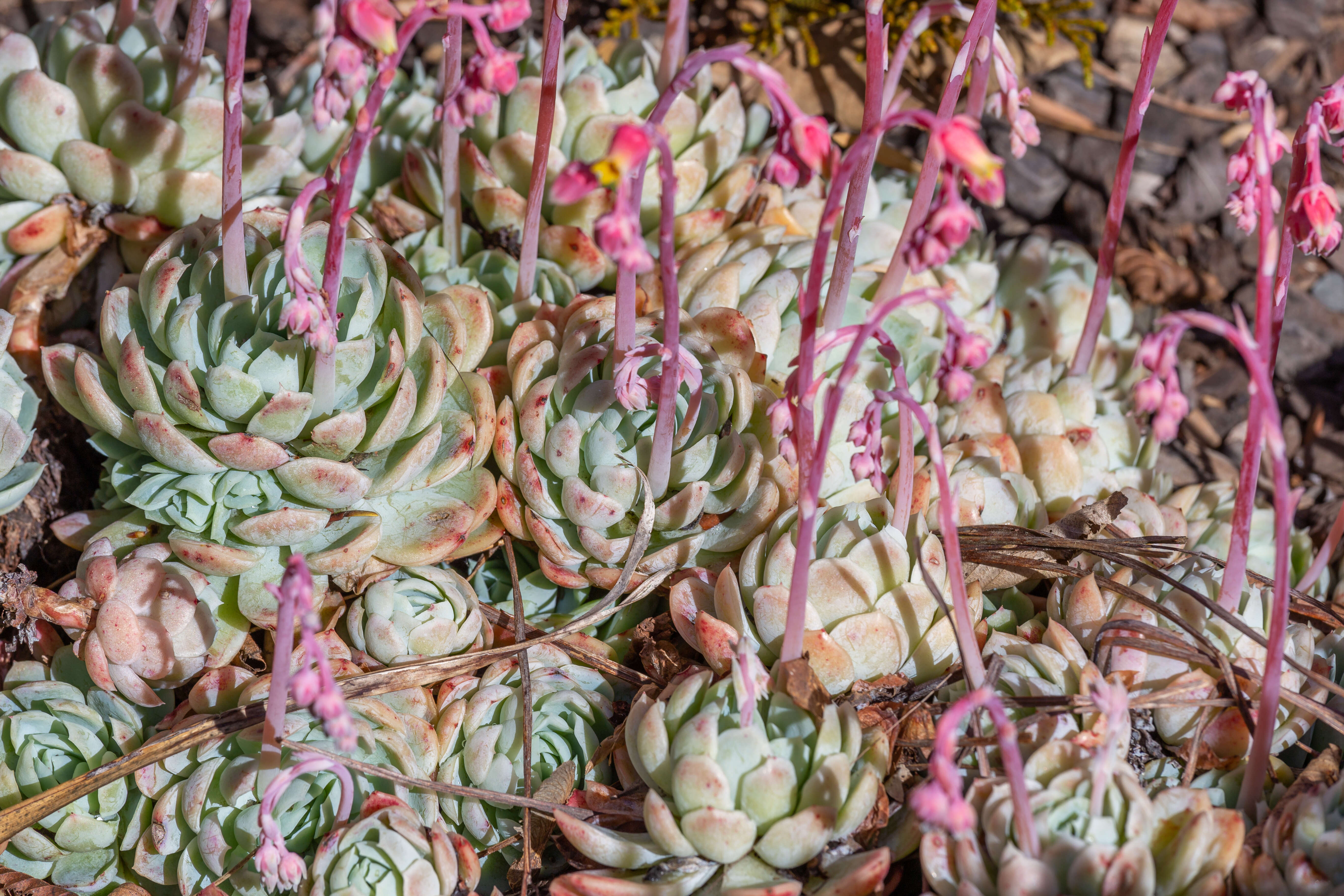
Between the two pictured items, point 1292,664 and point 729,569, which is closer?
point 1292,664

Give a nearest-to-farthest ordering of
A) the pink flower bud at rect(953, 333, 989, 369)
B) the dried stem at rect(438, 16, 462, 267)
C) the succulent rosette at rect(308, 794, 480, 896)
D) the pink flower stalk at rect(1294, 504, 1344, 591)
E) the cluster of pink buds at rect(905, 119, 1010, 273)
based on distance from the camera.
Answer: the cluster of pink buds at rect(905, 119, 1010, 273), the pink flower bud at rect(953, 333, 989, 369), the succulent rosette at rect(308, 794, 480, 896), the pink flower stalk at rect(1294, 504, 1344, 591), the dried stem at rect(438, 16, 462, 267)

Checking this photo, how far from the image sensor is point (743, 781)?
3.84ft

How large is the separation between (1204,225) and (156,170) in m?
2.28

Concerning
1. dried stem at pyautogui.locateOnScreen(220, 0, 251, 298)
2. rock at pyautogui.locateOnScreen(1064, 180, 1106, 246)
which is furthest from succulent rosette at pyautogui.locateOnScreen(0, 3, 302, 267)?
rock at pyautogui.locateOnScreen(1064, 180, 1106, 246)

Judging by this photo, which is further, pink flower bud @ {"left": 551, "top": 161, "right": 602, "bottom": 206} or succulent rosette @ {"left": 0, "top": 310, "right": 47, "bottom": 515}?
succulent rosette @ {"left": 0, "top": 310, "right": 47, "bottom": 515}

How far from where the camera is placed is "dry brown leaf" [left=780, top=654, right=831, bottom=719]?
4.04ft

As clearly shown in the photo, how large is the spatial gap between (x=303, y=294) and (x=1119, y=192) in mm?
1229

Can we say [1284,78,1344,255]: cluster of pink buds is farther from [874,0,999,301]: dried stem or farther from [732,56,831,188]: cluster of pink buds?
[732,56,831,188]: cluster of pink buds

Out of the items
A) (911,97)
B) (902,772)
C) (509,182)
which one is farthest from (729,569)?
(911,97)

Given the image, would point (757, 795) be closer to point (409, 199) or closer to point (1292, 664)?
point (1292, 664)

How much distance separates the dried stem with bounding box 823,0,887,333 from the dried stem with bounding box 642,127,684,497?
0.23 m

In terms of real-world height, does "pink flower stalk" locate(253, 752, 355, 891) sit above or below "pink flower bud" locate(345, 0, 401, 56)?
below

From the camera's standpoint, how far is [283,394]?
51.5 inches

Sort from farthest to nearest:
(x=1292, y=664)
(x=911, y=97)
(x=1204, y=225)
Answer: (x=1204, y=225)
(x=911, y=97)
(x=1292, y=664)
